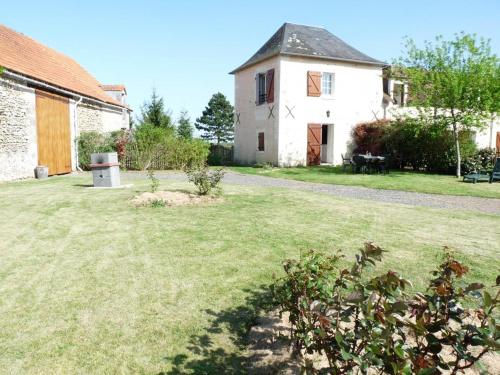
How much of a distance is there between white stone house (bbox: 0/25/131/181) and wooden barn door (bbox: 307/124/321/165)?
11.6m

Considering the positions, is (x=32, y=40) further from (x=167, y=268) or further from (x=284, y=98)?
(x=167, y=268)

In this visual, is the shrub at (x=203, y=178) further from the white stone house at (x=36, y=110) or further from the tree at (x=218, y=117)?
the tree at (x=218, y=117)

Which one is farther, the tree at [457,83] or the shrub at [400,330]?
the tree at [457,83]

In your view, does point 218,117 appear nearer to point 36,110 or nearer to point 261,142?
point 261,142

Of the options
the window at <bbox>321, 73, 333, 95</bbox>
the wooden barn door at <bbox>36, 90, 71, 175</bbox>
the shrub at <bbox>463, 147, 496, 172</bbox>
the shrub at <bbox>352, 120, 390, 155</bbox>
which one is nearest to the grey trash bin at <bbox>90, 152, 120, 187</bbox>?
the wooden barn door at <bbox>36, 90, 71, 175</bbox>

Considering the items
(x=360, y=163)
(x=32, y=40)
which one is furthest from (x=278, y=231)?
(x=32, y=40)

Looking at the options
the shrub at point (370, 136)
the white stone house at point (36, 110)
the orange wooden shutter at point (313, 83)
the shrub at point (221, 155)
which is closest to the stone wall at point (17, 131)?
the white stone house at point (36, 110)

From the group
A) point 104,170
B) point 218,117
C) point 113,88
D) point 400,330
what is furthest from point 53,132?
point 218,117

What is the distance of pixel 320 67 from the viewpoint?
20344 millimetres

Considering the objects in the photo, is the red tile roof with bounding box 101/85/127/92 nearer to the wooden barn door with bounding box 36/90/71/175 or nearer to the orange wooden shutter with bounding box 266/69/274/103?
the wooden barn door with bounding box 36/90/71/175

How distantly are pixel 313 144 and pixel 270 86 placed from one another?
391 cm

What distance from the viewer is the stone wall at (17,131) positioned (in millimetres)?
13211

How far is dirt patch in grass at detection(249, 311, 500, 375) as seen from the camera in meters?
2.52

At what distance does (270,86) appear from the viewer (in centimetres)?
2038
